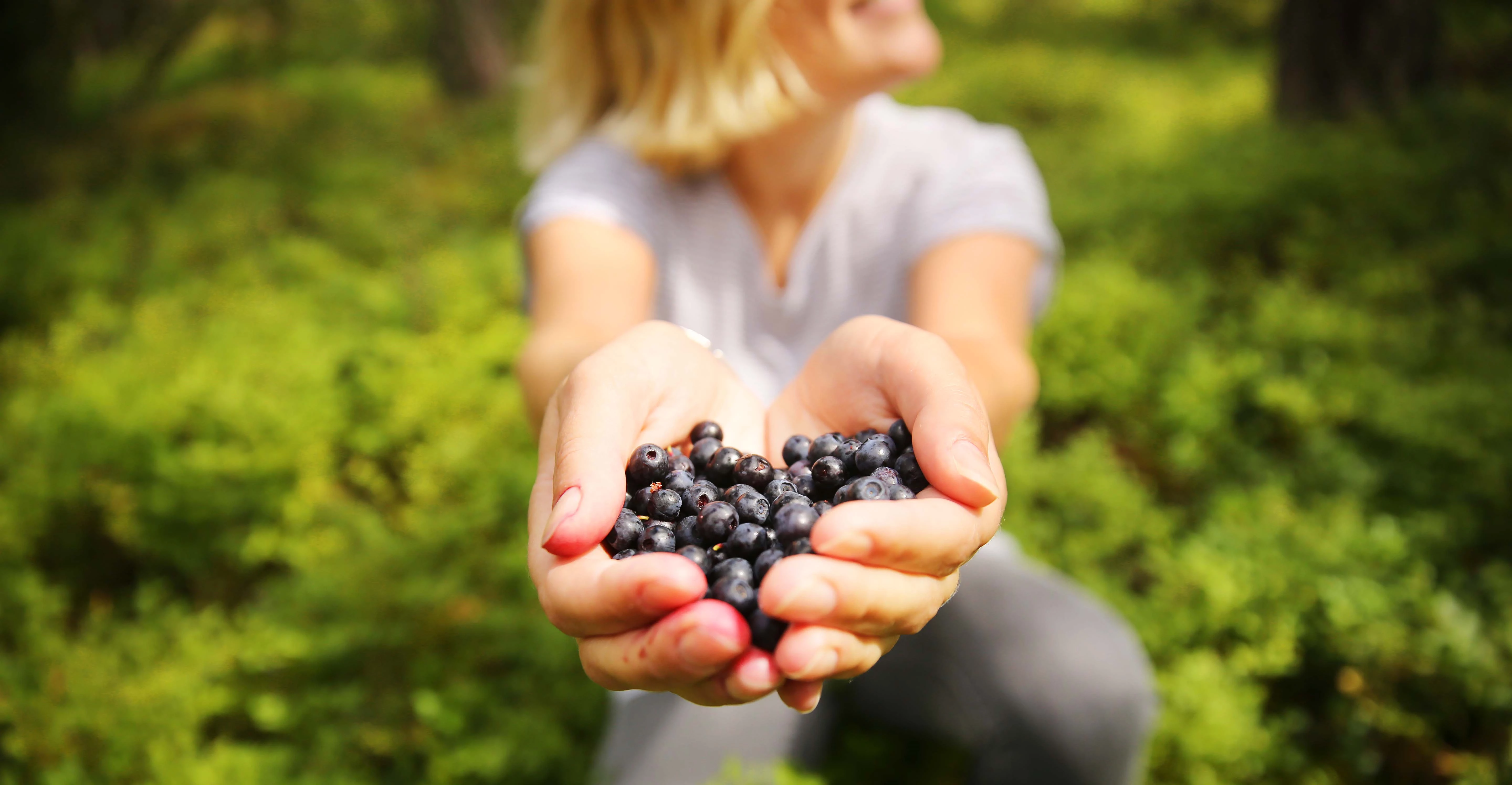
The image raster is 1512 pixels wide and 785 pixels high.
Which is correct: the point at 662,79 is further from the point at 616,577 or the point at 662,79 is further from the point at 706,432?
the point at 616,577

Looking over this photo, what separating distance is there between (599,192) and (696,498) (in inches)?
41.0

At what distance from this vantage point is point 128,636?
242 centimetres

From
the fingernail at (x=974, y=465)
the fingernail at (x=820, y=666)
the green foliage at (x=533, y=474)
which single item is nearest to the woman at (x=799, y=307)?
the fingernail at (x=974, y=465)

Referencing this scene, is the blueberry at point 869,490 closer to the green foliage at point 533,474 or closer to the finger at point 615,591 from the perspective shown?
the finger at point 615,591

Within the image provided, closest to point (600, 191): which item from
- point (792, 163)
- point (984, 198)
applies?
point (792, 163)

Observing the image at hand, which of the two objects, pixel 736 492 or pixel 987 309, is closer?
pixel 736 492

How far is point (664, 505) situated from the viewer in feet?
3.35

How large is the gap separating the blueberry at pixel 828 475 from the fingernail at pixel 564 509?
0.31 meters

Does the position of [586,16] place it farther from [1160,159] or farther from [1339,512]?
[1160,159]

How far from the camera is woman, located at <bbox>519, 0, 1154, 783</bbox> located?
1.08 m

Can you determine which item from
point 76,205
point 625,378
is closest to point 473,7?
point 76,205

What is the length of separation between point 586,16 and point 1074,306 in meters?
2.46

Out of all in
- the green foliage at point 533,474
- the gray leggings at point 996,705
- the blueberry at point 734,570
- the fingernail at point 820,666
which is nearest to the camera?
the fingernail at point 820,666

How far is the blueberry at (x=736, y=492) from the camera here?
1028mm
